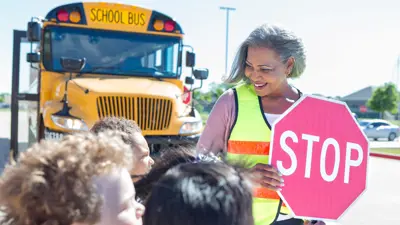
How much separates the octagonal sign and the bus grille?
492 centimetres

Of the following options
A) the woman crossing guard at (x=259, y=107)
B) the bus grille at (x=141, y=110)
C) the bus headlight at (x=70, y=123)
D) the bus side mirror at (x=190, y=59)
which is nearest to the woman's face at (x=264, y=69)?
the woman crossing guard at (x=259, y=107)

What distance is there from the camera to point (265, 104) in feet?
6.77

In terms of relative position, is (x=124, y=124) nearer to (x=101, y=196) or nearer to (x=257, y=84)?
(x=257, y=84)

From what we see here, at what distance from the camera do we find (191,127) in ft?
22.3

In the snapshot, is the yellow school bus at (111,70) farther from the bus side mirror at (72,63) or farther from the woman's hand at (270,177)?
the woman's hand at (270,177)

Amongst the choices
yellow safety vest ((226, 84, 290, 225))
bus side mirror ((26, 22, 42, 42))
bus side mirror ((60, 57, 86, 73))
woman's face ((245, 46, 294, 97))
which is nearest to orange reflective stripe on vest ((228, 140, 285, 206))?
yellow safety vest ((226, 84, 290, 225))

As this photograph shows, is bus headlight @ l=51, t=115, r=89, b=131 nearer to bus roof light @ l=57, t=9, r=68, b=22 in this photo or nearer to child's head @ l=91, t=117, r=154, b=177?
bus roof light @ l=57, t=9, r=68, b=22

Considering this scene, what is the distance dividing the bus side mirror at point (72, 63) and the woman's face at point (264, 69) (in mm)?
4820

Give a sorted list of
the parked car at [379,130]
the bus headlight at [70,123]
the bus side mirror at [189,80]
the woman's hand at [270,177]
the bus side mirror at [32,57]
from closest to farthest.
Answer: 1. the woman's hand at [270,177]
2. the bus headlight at [70,123]
3. the bus side mirror at [32,57]
4. the bus side mirror at [189,80]
5. the parked car at [379,130]

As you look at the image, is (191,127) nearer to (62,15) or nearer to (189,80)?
(189,80)

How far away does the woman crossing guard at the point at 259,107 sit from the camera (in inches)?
77.5

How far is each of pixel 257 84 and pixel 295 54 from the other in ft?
0.70

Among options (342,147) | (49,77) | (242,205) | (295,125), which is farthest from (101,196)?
(49,77)

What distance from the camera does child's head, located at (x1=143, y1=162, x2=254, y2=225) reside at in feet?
3.14
